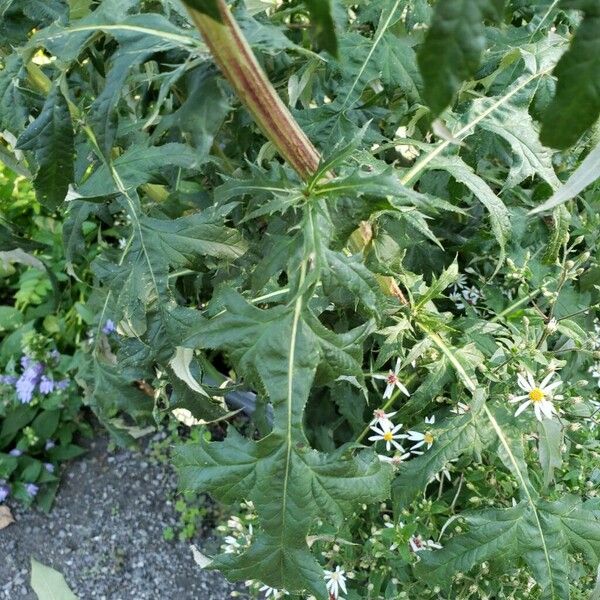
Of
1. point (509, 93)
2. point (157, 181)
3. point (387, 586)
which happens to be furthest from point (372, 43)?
point (387, 586)

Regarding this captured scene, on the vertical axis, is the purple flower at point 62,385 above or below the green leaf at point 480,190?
below

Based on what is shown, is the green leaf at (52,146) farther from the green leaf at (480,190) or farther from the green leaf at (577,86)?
the green leaf at (577,86)

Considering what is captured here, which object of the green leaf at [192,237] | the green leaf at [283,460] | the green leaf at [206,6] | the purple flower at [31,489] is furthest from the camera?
the purple flower at [31,489]

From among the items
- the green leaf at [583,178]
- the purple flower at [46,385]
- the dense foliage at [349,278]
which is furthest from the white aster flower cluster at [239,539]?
the green leaf at [583,178]

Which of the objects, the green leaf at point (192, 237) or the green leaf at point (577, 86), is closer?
the green leaf at point (577, 86)

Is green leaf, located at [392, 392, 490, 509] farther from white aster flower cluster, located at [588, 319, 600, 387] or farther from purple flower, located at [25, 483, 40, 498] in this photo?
purple flower, located at [25, 483, 40, 498]

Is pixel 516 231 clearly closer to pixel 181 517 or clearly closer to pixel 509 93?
pixel 509 93

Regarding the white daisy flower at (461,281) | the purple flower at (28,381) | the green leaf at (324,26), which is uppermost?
the green leaf at (324,26)

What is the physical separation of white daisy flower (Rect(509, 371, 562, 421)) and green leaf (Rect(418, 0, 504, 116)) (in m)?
0.75

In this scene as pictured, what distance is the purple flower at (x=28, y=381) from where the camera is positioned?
200 centimetres

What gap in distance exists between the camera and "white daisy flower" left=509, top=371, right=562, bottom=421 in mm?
1135

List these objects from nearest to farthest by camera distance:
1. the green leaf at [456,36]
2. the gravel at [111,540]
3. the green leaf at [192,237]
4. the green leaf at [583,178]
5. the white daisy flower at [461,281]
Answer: the green leaf at [456,36], the green leaf at [583,178], the green leaf at [192,237], the white daisy flower at [461,281], the gravel at [111,540]

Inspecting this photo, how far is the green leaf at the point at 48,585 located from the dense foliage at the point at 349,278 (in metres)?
0.48

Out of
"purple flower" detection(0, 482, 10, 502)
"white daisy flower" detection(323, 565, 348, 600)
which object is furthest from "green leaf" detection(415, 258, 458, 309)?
"purple flower" detection(0, 482, 10, 502)
